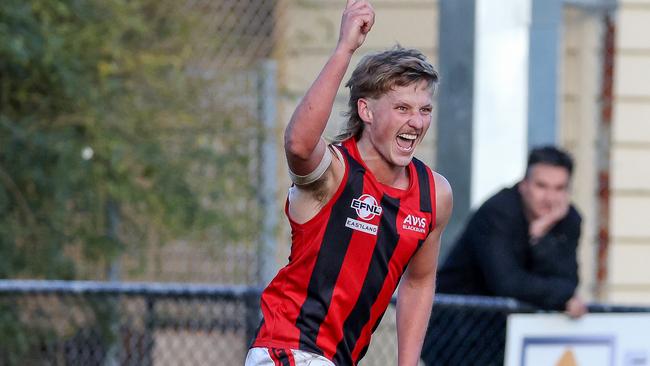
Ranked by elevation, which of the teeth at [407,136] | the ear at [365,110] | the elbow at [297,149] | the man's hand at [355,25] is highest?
the man's hand at [355,25]

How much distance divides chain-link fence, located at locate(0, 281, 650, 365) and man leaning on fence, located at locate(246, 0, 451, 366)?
259 centimetres

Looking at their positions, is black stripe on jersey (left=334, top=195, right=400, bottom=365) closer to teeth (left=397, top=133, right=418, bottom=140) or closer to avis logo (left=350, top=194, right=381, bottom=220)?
avis logo (left=350, top=194, right=381, bottom=220)

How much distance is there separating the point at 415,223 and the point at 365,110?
0.45 metres

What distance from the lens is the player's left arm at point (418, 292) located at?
5.05m

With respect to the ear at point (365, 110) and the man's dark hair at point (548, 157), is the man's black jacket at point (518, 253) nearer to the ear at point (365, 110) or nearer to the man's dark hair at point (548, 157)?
the man's dark hair at point (548, 157)

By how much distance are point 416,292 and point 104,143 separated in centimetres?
415

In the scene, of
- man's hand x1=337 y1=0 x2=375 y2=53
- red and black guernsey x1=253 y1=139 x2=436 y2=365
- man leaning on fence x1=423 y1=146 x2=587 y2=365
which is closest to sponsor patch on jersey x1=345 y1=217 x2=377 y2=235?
red and black guernsey x1=253 y1=139 x2=436 y2=365

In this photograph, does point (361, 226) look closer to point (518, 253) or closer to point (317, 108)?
point (317, 108)

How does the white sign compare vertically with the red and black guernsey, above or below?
below

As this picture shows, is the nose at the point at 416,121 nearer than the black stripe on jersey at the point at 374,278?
Yes

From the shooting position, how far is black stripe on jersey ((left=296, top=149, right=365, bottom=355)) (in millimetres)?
4703

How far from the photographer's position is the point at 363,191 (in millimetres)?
4742

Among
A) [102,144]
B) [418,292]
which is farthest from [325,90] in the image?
[102,144]

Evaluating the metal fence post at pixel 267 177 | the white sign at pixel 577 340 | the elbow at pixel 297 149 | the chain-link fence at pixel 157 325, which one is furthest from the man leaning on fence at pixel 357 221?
the metal fence post at pixel 267 177
